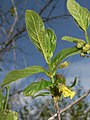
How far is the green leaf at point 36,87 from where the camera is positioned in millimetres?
461

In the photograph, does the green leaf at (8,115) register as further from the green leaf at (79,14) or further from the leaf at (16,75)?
the green leaf at (79,14)

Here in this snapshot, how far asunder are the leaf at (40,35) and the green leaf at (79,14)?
0.05 m

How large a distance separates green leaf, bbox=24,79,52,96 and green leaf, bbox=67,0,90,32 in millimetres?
109

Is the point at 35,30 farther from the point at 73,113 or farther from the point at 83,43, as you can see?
the point at 73,113

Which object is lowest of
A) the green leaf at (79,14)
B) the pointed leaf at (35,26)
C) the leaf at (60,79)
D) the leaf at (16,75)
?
the leaf at (60,79)

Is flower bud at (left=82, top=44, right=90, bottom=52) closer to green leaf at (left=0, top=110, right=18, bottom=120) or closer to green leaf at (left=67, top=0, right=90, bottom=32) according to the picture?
green leaf at (left=67, top=0, right=90, bottom=32)

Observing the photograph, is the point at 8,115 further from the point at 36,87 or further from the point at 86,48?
the point at 86,48


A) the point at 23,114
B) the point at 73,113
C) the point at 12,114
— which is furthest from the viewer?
the point at 73,113

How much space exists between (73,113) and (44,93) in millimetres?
4827

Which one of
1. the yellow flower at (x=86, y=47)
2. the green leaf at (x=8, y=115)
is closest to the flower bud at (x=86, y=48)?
the yellow flower at (x=86, y=47)

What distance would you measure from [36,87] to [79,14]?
0.44 ft

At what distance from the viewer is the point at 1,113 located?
45 centimetres

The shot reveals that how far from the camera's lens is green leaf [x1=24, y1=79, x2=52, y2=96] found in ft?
1.51

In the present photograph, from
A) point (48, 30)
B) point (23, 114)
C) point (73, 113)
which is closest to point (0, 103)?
point (48, 30)
